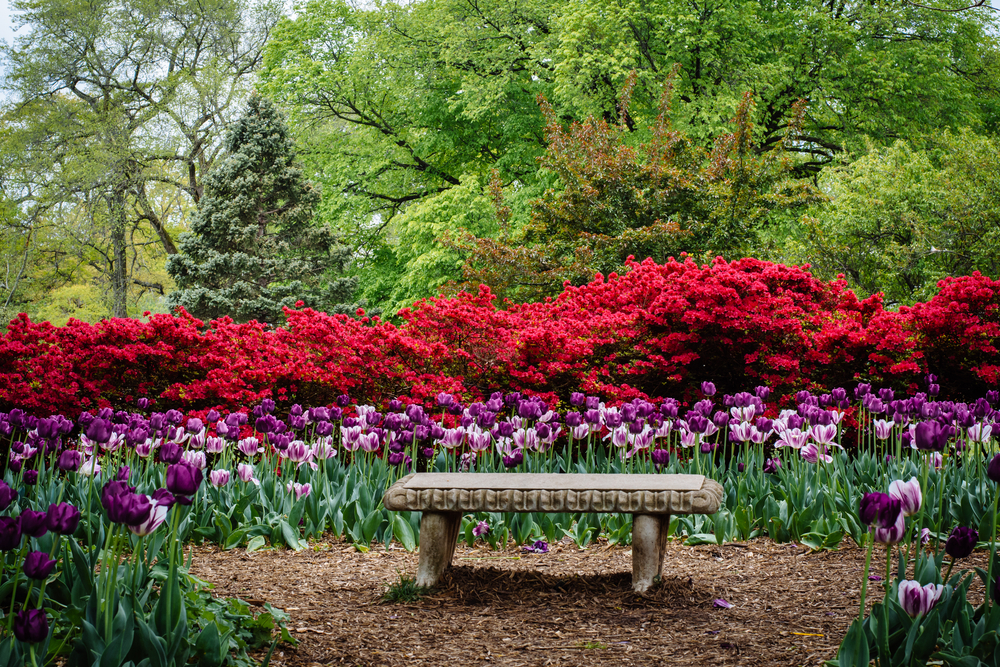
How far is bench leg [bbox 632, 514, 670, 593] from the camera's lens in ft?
10.9

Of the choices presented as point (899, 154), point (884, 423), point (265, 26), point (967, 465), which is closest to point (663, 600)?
point (884, 423)

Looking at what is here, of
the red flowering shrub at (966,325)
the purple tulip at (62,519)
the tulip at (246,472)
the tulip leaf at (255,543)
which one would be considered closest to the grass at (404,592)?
the tulip leaf at (255,543)

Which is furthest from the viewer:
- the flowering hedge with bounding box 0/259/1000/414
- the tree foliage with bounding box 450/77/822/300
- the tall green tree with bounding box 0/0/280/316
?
the tall green tree with bounding box 0/0/280/316

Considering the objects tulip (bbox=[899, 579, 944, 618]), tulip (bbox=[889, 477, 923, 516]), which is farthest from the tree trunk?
tulip (bbox=[899, 579, 944, 618])

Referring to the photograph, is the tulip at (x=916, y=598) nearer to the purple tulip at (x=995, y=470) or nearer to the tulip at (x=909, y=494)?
the tulip at (x=909, y=494)

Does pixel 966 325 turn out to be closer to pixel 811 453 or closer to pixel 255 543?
pixel 811 453

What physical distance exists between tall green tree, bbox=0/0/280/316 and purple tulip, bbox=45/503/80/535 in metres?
18.9

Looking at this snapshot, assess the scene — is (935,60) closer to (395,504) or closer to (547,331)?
(547,331)

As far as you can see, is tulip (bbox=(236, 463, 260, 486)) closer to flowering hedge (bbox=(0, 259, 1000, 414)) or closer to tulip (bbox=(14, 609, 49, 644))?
flowering hedge (bbox=(0, 259, 1000, 414))

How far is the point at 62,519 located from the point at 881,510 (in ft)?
6.09

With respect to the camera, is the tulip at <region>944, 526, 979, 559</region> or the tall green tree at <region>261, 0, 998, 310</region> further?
the tall green tree at <region>261, 0, 998, 310</region>

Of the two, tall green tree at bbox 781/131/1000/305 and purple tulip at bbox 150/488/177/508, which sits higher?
tall green tree at bbox 781/131/1000/305

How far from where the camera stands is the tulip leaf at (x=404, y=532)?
167 inches

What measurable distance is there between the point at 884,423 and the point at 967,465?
0.47 m
